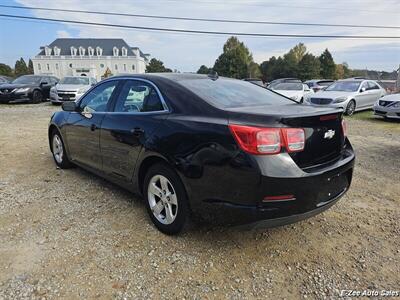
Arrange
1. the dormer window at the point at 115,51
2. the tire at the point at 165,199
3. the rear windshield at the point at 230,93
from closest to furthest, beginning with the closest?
the tire at the point at 165,199 → the rear windshield at the point at 230,93 → the dormer window at the point at 115,51

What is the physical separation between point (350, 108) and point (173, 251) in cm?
1153

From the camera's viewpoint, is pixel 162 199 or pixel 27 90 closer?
pixel 162 199

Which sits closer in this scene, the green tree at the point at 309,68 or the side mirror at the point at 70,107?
the side mirror at the point at 70,107

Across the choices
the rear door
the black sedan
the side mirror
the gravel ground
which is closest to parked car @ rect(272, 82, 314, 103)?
the gravel ground

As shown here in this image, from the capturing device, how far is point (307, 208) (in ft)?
8.04

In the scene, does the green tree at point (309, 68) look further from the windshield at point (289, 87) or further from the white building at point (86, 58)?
the windshield at point (289, 87)

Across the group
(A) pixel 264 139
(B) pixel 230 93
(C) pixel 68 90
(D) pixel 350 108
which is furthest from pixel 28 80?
(A) pixel 264 139

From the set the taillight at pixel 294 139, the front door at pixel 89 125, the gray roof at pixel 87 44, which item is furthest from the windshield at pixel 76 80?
the gray roof at pixel 87 44

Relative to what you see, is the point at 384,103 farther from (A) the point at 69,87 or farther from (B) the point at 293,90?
(A) the point at 69,87

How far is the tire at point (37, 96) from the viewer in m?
15.9

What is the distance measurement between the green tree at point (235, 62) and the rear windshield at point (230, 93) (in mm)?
56448

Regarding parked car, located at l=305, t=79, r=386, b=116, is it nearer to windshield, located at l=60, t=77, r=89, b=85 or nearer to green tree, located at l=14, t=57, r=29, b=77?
windshield, located at l=60, t=77, r=89, b=85

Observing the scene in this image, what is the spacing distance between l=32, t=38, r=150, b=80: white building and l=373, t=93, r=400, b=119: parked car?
2879 inches

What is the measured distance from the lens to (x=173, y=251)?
2.75m
